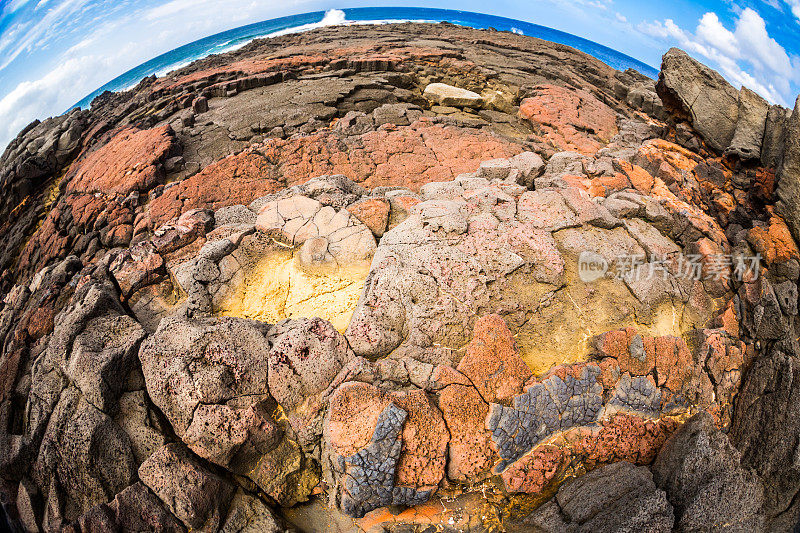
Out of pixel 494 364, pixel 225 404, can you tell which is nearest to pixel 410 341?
pixel 494 364

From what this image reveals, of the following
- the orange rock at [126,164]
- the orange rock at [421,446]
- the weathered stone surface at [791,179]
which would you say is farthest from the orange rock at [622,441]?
the orange rock at [126,164]

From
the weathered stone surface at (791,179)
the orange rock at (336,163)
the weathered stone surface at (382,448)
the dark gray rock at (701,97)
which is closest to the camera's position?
the weathered stone surface at (382,448)

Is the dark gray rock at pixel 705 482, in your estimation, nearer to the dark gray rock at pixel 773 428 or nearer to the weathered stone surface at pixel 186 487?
the dark gray rock at pixel 773 428

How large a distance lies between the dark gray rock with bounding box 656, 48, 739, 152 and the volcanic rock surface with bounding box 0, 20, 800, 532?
75 millimetres

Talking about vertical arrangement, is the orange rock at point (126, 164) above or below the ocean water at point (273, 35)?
below

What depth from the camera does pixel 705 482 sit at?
216cm

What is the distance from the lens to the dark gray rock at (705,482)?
6.91 feet

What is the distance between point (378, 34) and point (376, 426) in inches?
489

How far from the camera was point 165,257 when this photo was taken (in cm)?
336

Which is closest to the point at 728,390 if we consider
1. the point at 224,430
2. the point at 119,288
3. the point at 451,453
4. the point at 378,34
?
the point at 451,453

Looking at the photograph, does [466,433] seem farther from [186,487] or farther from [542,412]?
[186,487]

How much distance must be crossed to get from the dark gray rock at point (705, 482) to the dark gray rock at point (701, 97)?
4519mm

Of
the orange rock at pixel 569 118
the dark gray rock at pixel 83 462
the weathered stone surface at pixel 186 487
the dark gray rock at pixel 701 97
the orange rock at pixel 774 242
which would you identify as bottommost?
the dark gray rock at pixel 83 462

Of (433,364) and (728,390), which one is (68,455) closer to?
(433,364)
